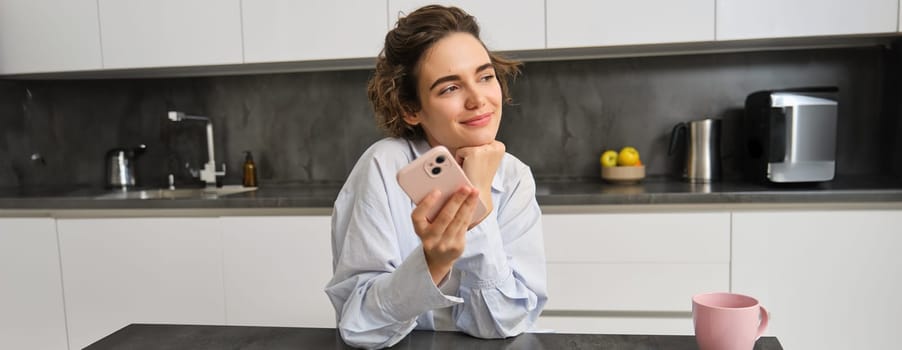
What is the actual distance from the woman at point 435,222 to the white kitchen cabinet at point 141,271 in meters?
1.20

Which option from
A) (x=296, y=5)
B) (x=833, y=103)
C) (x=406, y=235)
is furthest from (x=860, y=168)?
(x=296, y=5)

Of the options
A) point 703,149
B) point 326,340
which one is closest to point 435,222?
point 326,340

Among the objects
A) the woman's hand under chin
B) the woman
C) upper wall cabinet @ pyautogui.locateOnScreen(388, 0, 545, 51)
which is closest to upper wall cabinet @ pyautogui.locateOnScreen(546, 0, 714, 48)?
upper wall cabinet @ pyautogui.locateOnScreen(388, 0, 545, 51)

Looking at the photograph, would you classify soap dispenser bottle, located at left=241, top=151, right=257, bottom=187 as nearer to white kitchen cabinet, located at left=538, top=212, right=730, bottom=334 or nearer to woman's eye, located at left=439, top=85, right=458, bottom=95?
white kitchen cabinet, located at left=538, top=212, right=730, bottom=334

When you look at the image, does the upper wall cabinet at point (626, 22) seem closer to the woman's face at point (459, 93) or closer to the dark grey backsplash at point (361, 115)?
the dark grey backsplash at point (361, 115)

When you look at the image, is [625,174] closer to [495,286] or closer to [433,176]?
[495,286]

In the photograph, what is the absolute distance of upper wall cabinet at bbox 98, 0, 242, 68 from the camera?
2.21m

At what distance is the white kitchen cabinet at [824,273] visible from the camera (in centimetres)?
178

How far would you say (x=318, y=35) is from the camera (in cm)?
216

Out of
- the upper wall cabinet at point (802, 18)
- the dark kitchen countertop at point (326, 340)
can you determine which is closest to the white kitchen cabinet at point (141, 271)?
the dark kitchen countertop at point (326, 340)

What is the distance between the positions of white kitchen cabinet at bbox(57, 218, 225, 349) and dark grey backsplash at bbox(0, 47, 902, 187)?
63 cm

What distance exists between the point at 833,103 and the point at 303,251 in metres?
1.78

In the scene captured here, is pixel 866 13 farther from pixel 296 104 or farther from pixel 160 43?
pixel 160 43

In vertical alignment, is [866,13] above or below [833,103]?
above
